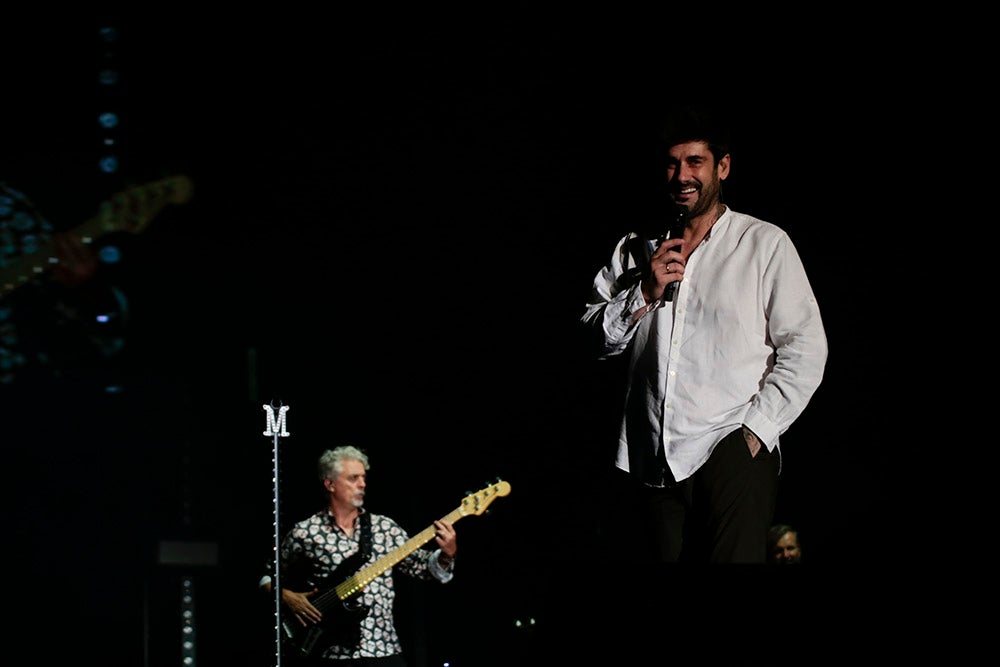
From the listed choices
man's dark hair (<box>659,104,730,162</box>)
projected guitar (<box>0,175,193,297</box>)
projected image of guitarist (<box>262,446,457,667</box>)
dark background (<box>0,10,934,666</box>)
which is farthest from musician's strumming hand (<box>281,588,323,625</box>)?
man's dark hair (<box>659,104,730,162</box>)

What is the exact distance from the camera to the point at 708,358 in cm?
244

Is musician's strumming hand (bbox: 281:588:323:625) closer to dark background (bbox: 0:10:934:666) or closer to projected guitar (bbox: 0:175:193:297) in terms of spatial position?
dark background (bbox: 0:10:934:666)

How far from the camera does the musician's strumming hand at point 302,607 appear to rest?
4.77m

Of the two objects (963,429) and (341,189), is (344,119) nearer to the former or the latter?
(341,189)

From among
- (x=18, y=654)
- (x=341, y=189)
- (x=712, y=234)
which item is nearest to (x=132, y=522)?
(x=18, y=654)

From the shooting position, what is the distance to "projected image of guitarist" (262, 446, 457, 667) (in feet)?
15.6

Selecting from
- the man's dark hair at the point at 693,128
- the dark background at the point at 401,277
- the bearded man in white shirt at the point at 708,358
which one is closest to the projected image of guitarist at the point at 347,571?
the dark background at the point at 401,277

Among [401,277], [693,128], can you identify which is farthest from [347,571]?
[693,128]

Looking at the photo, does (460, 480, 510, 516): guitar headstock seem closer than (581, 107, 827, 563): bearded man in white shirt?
No

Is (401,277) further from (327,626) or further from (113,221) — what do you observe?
(327,626)

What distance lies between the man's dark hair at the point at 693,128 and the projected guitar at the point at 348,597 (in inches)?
110

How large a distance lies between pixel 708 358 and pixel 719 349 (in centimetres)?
3

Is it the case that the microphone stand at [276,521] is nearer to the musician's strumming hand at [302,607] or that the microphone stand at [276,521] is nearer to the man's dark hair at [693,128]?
the musician's strumming hand at [302,607]

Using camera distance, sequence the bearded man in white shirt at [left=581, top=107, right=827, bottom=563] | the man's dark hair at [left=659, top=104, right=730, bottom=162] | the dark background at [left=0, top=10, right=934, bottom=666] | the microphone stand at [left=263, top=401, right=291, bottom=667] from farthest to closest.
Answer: the dark background at [left=0, top=10, right=934, bottom=666] < the microphone stand at [left=263, top=401, right=291, bottom=667] < the man's dark hair at [left=659, top=104, right=730, bottom=162] < the bearded man in white shirt at [left=581, top=107, right=827, bottom=563]
